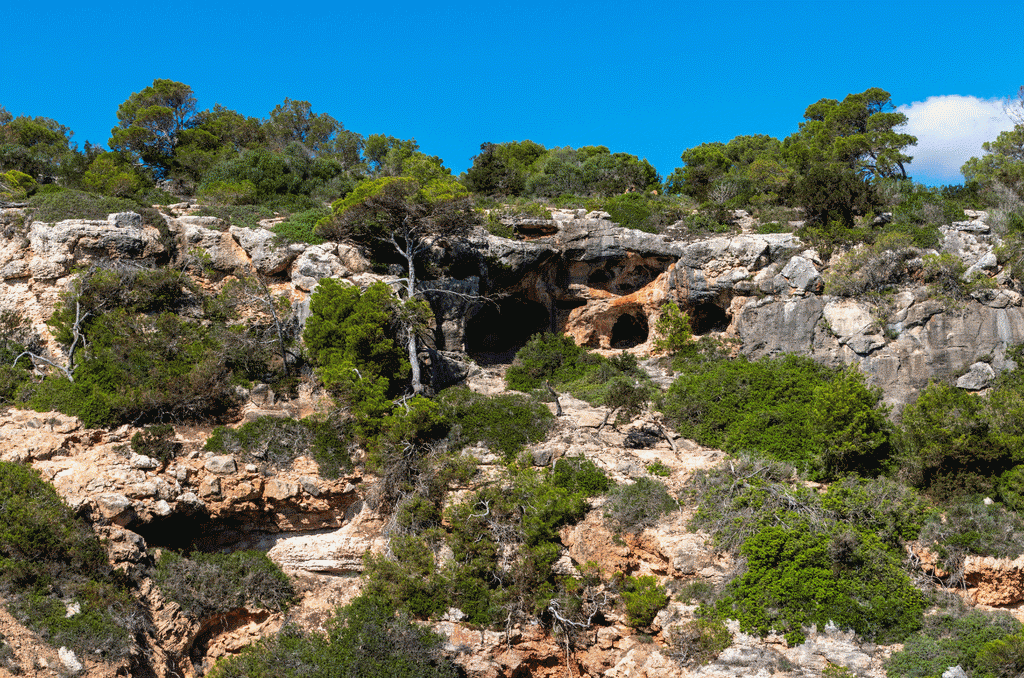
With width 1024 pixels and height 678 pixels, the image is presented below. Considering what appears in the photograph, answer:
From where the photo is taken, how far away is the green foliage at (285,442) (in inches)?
690

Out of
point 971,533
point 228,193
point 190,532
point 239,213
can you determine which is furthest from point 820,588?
point 228,193

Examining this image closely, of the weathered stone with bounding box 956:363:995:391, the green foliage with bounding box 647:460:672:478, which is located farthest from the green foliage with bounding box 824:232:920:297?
the green foliage with bounding box 647:460:672:478

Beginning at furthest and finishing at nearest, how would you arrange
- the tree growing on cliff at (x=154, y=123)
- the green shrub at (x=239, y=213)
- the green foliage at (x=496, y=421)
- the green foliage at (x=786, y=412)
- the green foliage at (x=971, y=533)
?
the tree growing on cliff at (x=154, y=123), the green shrub at (x=239, y=213), the green foliage at (x=496, y=421), the green foliage at (x=786, y=412), the green foliage at (x=971, y=533)

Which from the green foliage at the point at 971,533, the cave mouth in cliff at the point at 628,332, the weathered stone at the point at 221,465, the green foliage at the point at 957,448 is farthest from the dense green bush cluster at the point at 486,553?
the cave mouth in cliff at the point at 628,332

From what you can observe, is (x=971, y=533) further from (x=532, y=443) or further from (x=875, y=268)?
(x=532, y=443)

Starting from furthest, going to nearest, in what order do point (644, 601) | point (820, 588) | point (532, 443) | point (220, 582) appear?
point (532, 443) → point (220, 582) → point (644, 601) → point (820, 588)

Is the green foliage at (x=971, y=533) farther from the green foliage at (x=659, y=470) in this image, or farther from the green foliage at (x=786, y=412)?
the green foliage at (x=659, y=470)

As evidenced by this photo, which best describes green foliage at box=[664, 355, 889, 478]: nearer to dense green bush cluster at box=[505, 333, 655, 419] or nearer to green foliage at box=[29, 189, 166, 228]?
dense green bush cluster at box=[505, 333, 655, 419]

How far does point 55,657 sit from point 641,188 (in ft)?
106

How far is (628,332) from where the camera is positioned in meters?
30.4

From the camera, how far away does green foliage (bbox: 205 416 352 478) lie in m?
17.5

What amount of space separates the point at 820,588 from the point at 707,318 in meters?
14.6

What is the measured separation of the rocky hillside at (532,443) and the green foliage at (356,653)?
643 millimetres

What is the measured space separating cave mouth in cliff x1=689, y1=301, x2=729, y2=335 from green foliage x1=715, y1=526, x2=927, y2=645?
1263 cm
